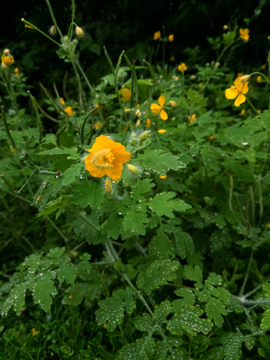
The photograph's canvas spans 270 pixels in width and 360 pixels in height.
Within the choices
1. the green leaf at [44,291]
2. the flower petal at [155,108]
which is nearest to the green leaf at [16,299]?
the green leaf at [44,291]

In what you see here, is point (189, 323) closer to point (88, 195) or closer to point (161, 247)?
point (161, 247)

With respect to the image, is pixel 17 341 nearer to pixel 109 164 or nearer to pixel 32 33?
pixel 109 164

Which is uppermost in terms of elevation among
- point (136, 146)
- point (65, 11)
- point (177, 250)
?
point (65, 11)

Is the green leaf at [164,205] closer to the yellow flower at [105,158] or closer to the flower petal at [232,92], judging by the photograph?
the yellow flower at [105,158]

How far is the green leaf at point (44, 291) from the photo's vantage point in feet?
3.58

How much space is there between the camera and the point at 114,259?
1449 millimetres

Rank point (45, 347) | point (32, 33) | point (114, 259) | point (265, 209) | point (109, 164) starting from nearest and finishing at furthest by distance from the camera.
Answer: point (109, 164) → point (45, 347) → point (114, 259) → point (265, 209) → point (32, 33)

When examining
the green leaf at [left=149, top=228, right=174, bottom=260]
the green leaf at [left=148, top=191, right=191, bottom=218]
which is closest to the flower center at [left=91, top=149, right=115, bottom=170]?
the green leaf at [left=148, top=191, right=191, bottom=218]

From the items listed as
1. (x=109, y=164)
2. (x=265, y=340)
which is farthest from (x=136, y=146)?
(x=265, y=340)

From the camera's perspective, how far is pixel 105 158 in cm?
90

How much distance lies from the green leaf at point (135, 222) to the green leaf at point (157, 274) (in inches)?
12.1

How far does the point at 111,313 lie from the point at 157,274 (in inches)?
9.7

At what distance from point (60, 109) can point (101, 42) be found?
240cm

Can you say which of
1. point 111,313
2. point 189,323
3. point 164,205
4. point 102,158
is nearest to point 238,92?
point 164,205
